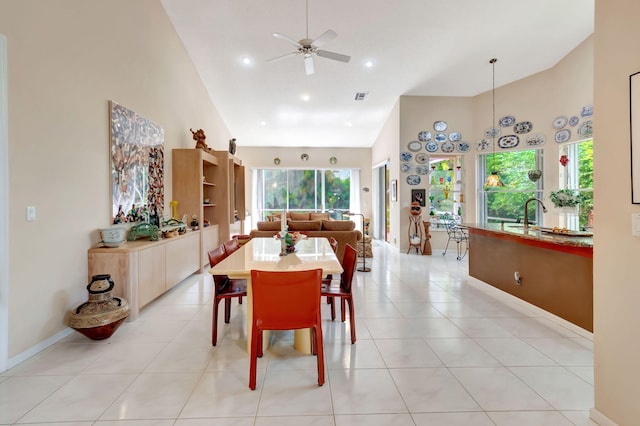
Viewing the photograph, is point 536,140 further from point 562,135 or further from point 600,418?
point 600,418

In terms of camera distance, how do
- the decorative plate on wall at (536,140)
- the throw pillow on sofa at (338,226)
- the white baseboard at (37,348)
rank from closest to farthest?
the white baseboard at (37,348), the throw pillow on sofa at (338,226), the decorative plate on wall at (536,140)

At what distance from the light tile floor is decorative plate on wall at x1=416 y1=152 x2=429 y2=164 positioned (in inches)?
176

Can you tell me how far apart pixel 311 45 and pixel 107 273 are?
342 cm

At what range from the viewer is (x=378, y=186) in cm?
976

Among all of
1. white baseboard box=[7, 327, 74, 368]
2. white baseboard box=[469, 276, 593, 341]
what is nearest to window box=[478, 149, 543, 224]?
white baseboard box=[469, 276, 593, 341]

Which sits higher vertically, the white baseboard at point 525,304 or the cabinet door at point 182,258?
the cabinet door at point 182,258

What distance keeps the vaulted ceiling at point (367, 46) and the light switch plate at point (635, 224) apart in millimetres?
3668

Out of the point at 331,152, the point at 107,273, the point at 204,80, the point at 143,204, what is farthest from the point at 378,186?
the point at 107,273

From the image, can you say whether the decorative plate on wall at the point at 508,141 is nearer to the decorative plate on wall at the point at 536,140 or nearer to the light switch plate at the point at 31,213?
the decorative plate on wall at the point at 536,140

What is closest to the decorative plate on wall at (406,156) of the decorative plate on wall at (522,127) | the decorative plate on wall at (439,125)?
the decorative plate on wall at (439,125)

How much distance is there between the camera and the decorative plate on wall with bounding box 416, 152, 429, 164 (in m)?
7.19

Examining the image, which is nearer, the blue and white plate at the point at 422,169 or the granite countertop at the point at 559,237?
the granite countertop at the point at 559,237

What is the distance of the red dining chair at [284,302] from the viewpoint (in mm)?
1887

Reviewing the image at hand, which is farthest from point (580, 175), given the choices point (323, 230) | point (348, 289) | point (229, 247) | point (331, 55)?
point (229, 247)
